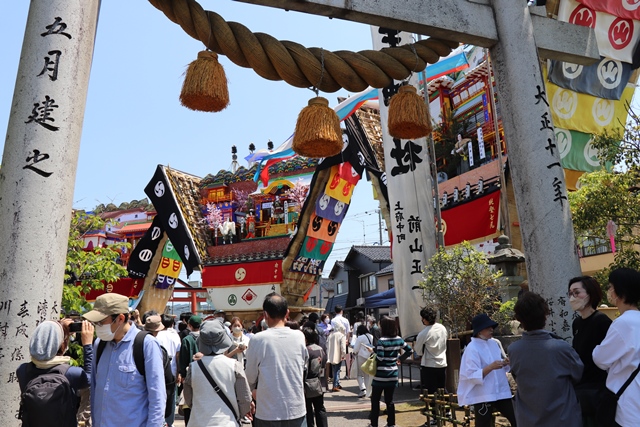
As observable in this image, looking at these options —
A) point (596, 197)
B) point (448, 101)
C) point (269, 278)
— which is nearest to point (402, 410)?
point (596, 197)

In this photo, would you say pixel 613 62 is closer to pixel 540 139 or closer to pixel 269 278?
pixel 540 139

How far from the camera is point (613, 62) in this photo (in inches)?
422

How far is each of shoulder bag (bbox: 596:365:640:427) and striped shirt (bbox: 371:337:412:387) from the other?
389cm

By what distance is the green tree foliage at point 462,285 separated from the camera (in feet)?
28.8

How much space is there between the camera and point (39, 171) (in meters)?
3.29

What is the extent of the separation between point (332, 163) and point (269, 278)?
5.15 metres

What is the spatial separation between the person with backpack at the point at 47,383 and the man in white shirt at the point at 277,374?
1.19 metres

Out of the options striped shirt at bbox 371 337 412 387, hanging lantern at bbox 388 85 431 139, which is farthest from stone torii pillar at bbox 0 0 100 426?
striped shirt at bbox 371 337 412 387

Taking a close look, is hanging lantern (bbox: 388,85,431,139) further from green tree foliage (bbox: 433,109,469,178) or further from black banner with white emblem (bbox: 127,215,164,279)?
black banner with white emblem (bbox: 127,215,164,279)

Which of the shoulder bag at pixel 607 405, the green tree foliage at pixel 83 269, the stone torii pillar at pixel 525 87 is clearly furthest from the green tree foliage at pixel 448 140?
the shoulder bag at pixel 607 405

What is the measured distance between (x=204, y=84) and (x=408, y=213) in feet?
21.4

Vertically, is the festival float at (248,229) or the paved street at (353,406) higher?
the festival float at (248,229)

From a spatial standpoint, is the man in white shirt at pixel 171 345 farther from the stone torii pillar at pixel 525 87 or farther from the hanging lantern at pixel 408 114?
the stone torii pillar at pixel 525 87

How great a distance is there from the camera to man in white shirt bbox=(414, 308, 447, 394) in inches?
295
